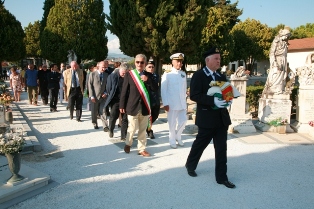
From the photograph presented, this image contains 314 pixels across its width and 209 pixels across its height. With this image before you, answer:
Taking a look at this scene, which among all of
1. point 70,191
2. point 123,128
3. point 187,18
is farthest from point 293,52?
point 70,191

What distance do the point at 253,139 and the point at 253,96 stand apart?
364 cm

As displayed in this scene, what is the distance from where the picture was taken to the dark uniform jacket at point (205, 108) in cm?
430

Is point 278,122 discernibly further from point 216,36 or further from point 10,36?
point 216,36

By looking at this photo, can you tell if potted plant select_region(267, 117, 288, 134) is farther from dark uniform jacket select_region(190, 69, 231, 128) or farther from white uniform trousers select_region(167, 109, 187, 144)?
dark uniform jacket select_region(190, 69, 231, 128)

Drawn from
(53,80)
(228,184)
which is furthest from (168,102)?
(53,80)

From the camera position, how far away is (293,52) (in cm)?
4231

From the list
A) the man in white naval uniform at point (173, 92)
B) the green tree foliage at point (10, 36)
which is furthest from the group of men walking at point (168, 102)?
the green tree foliage at point (10, 36)

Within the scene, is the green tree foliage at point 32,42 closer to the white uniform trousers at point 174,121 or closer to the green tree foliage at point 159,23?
the green tree foliage at point 159,23

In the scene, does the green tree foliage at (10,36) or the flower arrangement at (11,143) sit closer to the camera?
the flower arrangement at (11,143)

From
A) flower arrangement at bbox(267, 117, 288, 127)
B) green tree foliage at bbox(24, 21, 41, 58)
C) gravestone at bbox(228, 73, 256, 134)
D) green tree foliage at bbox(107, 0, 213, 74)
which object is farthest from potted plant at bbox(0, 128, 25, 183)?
green tree foliage at bbox(24, 21, 41, 58)

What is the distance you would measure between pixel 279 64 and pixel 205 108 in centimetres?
523

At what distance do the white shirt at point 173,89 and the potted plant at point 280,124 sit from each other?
3217 millimetres

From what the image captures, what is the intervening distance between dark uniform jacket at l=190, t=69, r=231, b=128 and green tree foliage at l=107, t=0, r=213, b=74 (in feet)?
25.2

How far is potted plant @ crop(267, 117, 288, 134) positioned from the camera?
8.00 metres
